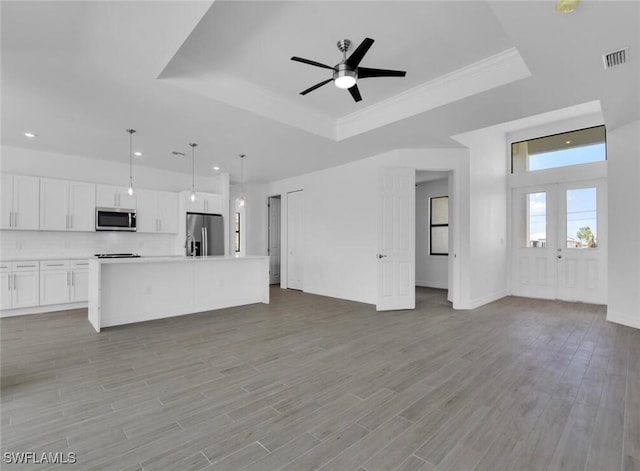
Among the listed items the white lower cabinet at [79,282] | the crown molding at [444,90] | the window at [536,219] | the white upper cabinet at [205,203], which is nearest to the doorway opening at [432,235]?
the window at [536,219]

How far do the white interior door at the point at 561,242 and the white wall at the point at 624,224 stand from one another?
160cm

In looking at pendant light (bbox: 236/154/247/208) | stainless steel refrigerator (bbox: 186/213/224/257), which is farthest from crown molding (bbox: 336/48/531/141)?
stainless steel refrigerator (bbox: 186/213/224/257)

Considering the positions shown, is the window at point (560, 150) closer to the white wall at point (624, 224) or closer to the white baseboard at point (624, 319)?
the white wall at point (624, 224)

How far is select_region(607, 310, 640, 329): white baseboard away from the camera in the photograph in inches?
178

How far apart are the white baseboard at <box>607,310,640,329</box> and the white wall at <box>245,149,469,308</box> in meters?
2.14

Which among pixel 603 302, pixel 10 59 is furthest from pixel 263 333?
pixel 603 302

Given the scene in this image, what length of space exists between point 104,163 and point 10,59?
13.0 ft

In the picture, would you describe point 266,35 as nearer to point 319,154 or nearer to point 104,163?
point 319,154

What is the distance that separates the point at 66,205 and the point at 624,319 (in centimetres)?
948

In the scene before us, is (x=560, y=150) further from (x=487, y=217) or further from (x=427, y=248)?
(x=427, y=248)

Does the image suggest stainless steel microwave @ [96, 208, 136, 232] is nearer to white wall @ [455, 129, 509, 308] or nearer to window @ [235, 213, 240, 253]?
window @ [235, 213, 240, 253]

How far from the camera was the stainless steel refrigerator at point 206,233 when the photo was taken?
7.10 m

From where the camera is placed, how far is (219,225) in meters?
7.55

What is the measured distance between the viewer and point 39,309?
215 inches
